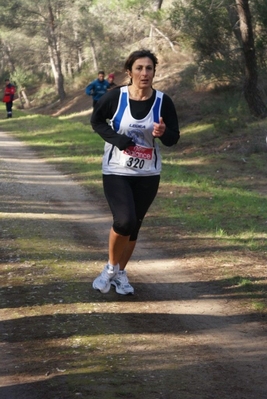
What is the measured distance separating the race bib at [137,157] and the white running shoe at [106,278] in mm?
979

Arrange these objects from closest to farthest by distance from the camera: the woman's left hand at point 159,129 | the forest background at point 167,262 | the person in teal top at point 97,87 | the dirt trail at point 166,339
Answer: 1. the dirt trail at point 166,339
2. the forest background at point 167,262
3. the woman's left hand at point 159,129
4. the person in teal top at point 97,87

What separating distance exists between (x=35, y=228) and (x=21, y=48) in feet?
171

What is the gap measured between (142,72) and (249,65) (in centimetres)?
1512

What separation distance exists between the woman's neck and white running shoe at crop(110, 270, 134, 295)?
5.24 ft

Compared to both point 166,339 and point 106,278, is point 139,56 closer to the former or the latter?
point 106,278

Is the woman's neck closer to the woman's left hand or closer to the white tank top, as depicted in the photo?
the white tank top

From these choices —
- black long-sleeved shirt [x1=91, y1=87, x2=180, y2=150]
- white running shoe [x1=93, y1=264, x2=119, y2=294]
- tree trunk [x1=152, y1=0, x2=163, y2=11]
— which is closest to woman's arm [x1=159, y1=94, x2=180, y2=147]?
black long-sleeved shirt [x1=91, y1=87, x2=180, y2=150]

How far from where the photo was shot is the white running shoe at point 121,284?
269 inches

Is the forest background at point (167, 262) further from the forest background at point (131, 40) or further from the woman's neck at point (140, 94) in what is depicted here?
the woman's neck at point (140, 94)

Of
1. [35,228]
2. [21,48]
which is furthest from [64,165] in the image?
[21,48]

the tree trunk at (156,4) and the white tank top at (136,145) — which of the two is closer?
Result: the white tank top at (136,145)

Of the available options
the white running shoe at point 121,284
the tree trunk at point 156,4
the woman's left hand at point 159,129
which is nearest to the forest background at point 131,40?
the tree trunk at point 156,4

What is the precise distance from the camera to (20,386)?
15.7 ft

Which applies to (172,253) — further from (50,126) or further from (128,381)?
(50,126)
